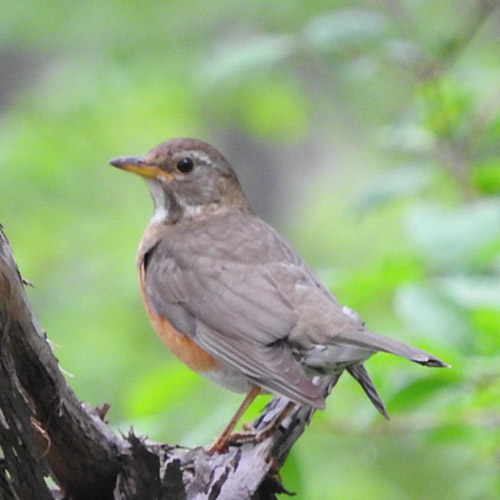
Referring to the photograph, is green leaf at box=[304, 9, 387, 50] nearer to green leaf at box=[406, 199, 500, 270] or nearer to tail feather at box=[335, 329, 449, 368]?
green leaf at box=[406, 199, 500, 270]

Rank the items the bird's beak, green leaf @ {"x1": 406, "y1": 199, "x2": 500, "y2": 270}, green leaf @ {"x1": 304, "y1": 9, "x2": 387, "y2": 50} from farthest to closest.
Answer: green leaf @ {"x1": 304, "y1": 9, "x2": 387, "y2": 50} < the bird's beak < green leaf @ {"x1": 406, "y1": 199, "x2": 500, "y2": 270}

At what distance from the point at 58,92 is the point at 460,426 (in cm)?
636

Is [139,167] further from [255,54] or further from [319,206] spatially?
[319,206]

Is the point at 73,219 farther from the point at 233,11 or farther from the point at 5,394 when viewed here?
the point at 5,394

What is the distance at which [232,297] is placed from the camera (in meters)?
5.12

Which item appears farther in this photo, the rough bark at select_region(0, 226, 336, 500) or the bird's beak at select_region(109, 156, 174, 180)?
the bird's beak at select_region(109, 156, 174, 180)

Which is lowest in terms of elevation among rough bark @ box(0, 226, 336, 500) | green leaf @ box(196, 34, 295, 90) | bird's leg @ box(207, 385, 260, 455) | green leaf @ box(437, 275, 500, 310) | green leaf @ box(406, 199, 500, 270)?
rough bark @ box(0, 226, 336, 500)

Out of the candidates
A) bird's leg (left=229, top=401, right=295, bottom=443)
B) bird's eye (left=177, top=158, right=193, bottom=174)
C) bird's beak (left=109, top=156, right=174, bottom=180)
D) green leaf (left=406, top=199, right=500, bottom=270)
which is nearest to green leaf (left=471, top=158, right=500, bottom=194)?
green leaf (left=406, top=199, right=500, bottom=270)

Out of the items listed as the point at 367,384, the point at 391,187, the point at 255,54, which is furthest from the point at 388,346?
the point at 255,54

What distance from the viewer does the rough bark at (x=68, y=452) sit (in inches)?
121

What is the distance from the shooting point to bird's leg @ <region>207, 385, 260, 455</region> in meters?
4.45

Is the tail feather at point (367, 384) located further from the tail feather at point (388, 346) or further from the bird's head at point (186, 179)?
the bird's head at point (186, 179)

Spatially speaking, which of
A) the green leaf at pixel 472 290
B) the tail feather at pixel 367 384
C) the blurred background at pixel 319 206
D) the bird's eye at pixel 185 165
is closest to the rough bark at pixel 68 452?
the blurred background at pixel 319 206

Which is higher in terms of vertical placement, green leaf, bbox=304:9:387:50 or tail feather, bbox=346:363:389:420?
green leaf, bbox=304:9:387:50
